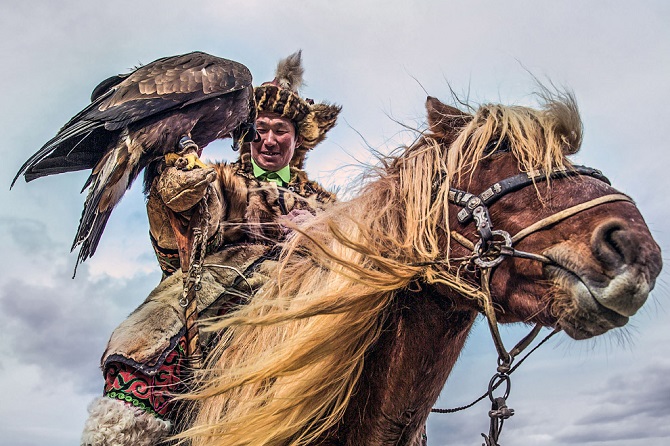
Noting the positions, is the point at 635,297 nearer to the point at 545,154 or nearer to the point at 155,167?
the point at 545,154

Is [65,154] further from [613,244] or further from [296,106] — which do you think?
[613,244]

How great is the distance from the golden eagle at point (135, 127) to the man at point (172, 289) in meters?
0.20

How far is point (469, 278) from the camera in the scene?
232 centimetres

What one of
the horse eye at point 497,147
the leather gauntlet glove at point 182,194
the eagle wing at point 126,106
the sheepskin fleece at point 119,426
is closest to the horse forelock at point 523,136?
the horse eye at point 497,147

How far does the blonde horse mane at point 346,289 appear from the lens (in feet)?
7.89

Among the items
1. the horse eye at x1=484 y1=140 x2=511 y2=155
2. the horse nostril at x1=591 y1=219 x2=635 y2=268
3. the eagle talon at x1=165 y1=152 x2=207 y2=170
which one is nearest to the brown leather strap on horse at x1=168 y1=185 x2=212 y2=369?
the eagle talon at x1=165 y1=152 x2=207 y2=170

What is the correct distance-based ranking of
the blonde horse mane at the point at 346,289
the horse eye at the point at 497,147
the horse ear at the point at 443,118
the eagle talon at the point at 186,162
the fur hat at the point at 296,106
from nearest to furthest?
the blonde horse mane at the point at 346,289, the horse eye at the point at 497,147, the horse ear at the point at 443,118, the eagle talon at the point at 186,162, the fur hat at the point at 296,106

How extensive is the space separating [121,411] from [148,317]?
0.44 m

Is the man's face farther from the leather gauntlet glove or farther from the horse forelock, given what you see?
the horse forelock

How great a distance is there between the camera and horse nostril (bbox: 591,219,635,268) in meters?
1.98

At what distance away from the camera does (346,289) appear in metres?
2.46

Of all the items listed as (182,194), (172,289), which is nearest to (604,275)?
(182,194)

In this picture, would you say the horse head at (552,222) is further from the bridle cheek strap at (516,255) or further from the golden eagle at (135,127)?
the golden eagle at (135,127)

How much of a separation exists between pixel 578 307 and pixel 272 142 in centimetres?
288
